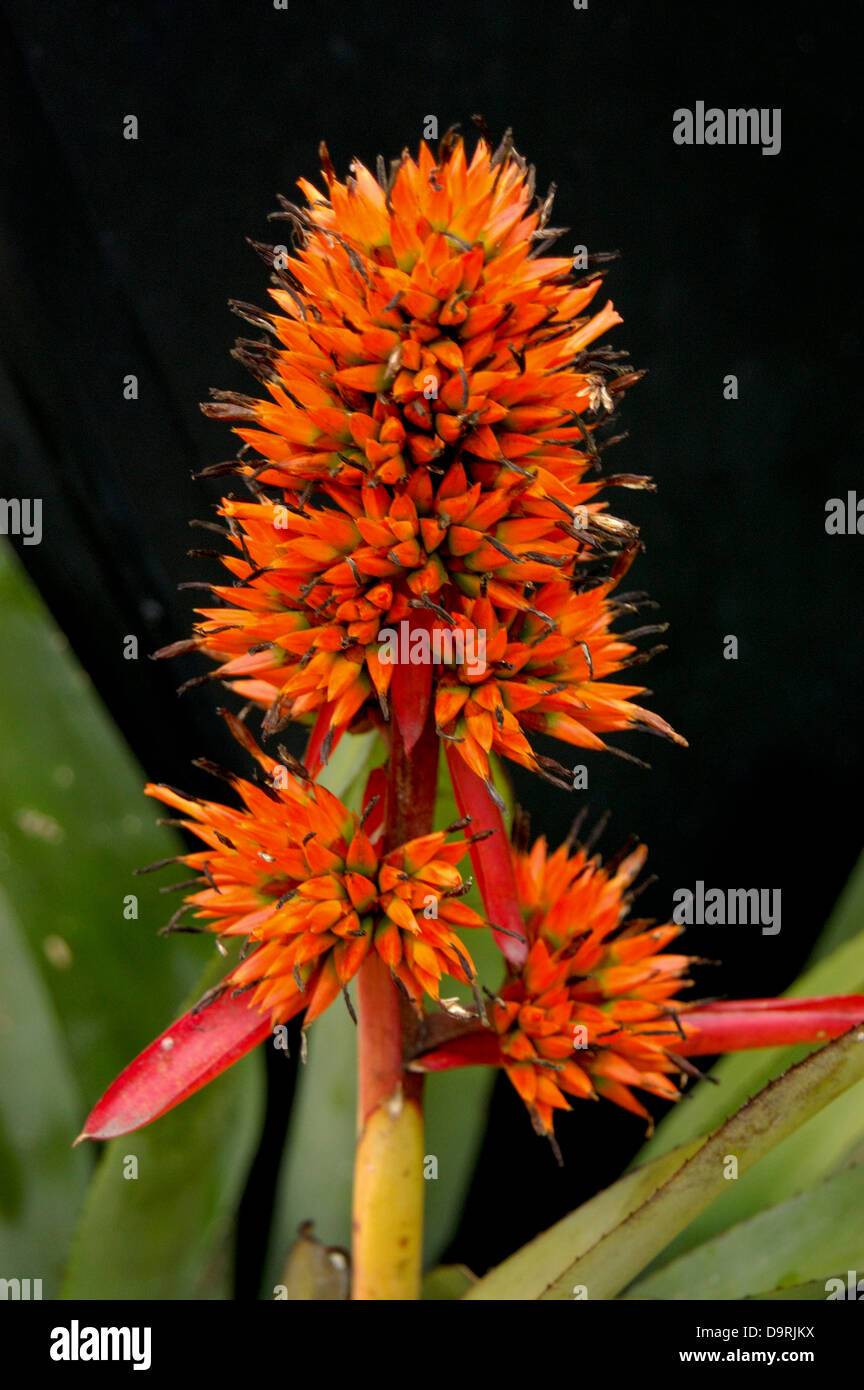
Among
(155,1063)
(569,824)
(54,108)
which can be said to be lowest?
(155,1063)

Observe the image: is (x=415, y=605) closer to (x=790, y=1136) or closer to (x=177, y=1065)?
(x=177, y=1065)

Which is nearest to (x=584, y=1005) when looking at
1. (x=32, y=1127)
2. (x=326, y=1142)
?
(x=326, y=1142)

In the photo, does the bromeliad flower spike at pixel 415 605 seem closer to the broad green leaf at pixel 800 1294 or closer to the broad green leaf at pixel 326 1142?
the broad green leaf at pixel 800 1294

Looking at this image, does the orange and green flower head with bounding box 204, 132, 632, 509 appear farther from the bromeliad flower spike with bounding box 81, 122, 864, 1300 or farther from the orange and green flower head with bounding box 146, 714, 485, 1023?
the orange and green flower head with bounding box 146, 714, 485, 1023

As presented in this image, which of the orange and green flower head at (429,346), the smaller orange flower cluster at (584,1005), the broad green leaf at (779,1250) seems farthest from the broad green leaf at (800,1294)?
the orange and green flower head at (429,346)
